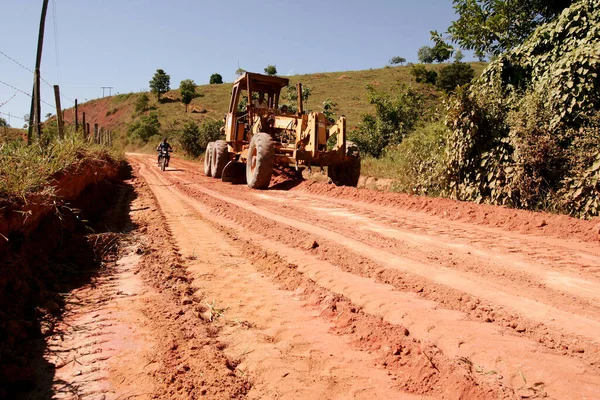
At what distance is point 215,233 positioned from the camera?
6391 mm

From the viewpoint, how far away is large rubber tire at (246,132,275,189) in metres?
11.0

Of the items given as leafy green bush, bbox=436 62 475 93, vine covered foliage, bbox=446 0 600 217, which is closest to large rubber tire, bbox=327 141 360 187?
vine covered foliage, bbox=446 0 600 217

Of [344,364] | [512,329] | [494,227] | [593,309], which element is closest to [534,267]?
[593,309]

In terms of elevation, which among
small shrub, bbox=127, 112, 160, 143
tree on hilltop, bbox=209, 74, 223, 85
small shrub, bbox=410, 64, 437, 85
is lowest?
small shrub, bbox=127, 112, 160, 143

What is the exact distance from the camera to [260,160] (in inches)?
441

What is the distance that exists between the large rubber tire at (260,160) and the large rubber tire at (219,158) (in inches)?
133

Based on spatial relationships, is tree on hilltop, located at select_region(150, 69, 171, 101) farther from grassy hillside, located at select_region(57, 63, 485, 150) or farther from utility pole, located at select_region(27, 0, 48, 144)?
utility pole, located at select_region(27, 0, 48, 144)

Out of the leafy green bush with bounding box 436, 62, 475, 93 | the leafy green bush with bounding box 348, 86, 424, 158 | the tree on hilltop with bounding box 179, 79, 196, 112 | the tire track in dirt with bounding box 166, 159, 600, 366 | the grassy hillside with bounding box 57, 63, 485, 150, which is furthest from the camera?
the tree on hilltop with bounding box 179, 79, 196, 112

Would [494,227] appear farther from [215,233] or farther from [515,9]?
[515,9]

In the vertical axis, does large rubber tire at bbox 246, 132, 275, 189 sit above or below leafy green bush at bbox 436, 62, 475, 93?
below

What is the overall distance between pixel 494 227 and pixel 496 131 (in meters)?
2.87

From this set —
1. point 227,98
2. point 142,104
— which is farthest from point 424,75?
point 142,104

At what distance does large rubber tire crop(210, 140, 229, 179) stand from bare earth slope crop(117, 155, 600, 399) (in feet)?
28.9

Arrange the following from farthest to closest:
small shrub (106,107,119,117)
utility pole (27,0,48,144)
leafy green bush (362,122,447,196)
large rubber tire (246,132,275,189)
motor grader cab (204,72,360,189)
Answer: small shrub (106,107,119,117), motor grader cab (204,72,360,189), large rubber tire (246,132,275,189), leafy green bush (362,122,447,196), utility pole (27,0,48,144)
